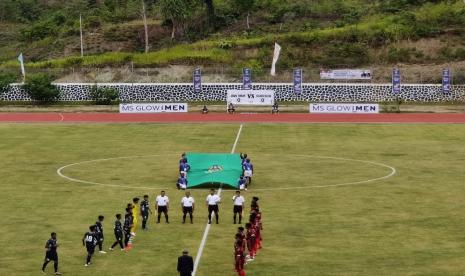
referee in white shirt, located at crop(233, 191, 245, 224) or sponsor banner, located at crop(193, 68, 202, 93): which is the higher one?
sponsor banner, located at crop(193, 68, 202, 93)

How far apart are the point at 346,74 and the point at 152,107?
21391 millimetres

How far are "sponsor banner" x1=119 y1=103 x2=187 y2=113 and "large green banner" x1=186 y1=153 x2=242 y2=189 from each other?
38404mm

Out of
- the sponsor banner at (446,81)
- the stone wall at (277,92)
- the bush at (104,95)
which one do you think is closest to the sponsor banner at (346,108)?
the stone wall at (277,92)

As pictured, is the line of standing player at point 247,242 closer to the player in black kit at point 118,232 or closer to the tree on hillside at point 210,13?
the player in black kit at point 118,232

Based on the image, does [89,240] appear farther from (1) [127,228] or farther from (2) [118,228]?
(1) [127,228]

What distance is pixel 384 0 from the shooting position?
4628 inches

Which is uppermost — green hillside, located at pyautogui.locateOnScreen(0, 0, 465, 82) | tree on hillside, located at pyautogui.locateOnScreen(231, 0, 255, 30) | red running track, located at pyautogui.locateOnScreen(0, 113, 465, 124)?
tree on hillside, located at pyautogui.locateOnScreen(231, 0, 255, 30)

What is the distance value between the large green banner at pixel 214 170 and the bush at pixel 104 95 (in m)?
44.8

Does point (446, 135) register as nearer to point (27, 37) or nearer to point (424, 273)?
point (424, 273)

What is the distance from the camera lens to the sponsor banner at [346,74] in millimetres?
92312

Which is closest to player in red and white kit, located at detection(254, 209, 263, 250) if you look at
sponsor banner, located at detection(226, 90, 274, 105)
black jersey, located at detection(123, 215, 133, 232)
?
black jersey, located at detection(123, 215, 133, 232)

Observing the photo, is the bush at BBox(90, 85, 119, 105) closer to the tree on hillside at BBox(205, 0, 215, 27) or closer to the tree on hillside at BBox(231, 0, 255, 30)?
the tree on hillside at BBox(231, 0, 255, 30)

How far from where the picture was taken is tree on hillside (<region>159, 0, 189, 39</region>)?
108 m

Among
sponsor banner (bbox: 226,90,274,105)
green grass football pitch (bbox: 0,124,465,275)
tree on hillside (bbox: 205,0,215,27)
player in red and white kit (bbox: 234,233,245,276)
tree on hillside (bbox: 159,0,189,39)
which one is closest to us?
player in red and white kit (bbox: 234,233,245,276)
